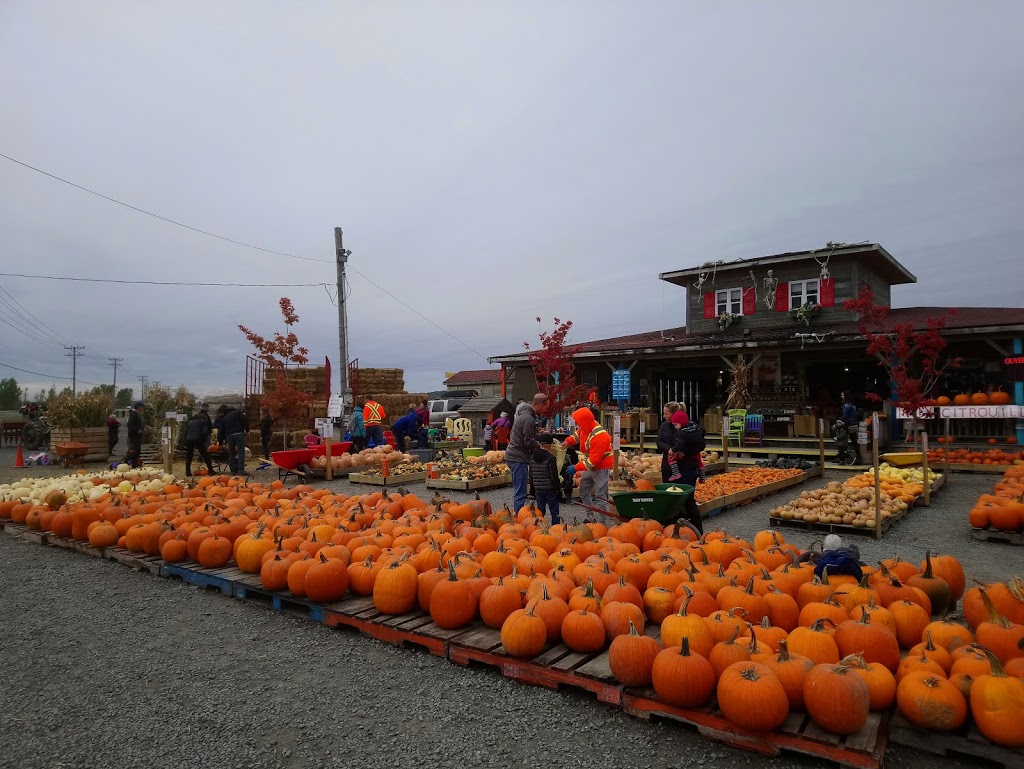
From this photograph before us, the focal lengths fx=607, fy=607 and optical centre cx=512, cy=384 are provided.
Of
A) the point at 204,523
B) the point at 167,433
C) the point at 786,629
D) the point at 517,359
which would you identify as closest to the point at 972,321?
the point at 517,359

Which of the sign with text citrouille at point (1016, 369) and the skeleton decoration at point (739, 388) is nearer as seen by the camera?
the sign with text citrouille at point (1016, 369)

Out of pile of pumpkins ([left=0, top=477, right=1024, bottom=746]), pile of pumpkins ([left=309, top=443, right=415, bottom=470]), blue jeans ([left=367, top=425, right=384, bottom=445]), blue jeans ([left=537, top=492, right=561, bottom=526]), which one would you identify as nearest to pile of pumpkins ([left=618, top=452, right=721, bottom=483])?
blue jeans ([left=537, top=492, right=561, bottom=526])

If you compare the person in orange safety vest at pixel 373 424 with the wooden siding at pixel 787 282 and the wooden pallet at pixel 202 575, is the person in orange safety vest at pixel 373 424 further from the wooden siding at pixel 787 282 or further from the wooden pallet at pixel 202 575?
the wooden siding at pixel 787 282

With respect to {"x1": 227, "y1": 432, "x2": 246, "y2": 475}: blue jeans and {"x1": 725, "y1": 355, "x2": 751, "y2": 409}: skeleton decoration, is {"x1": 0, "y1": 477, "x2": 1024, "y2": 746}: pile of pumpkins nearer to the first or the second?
{"x1": 227, "y1": 432, "x2": 246, "y2": 475}: blue jeans

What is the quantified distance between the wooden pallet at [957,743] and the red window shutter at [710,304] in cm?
1887

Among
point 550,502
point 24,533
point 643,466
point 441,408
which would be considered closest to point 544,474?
point 550,502

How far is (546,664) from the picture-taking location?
3553 mm

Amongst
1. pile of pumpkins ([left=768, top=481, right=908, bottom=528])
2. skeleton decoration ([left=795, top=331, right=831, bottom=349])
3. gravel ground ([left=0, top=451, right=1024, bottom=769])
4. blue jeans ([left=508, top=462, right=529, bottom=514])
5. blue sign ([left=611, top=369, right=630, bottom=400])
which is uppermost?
skeleton decoration ([left=795, top=331, right=831, bottom=349])

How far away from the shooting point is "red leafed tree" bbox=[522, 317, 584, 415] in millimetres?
18547

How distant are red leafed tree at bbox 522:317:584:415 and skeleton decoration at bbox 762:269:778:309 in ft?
21.0

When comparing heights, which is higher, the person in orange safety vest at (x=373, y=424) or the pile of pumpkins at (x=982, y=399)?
the pile of pumpkins at (x=982, y=399)

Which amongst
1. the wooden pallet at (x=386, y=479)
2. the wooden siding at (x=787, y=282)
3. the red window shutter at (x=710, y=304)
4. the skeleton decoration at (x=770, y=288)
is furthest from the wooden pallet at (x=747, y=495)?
the red window shutter at (x=710, y=304)

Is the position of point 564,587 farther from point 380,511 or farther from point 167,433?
point 167,433

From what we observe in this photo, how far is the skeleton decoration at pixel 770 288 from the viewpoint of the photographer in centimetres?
1941
